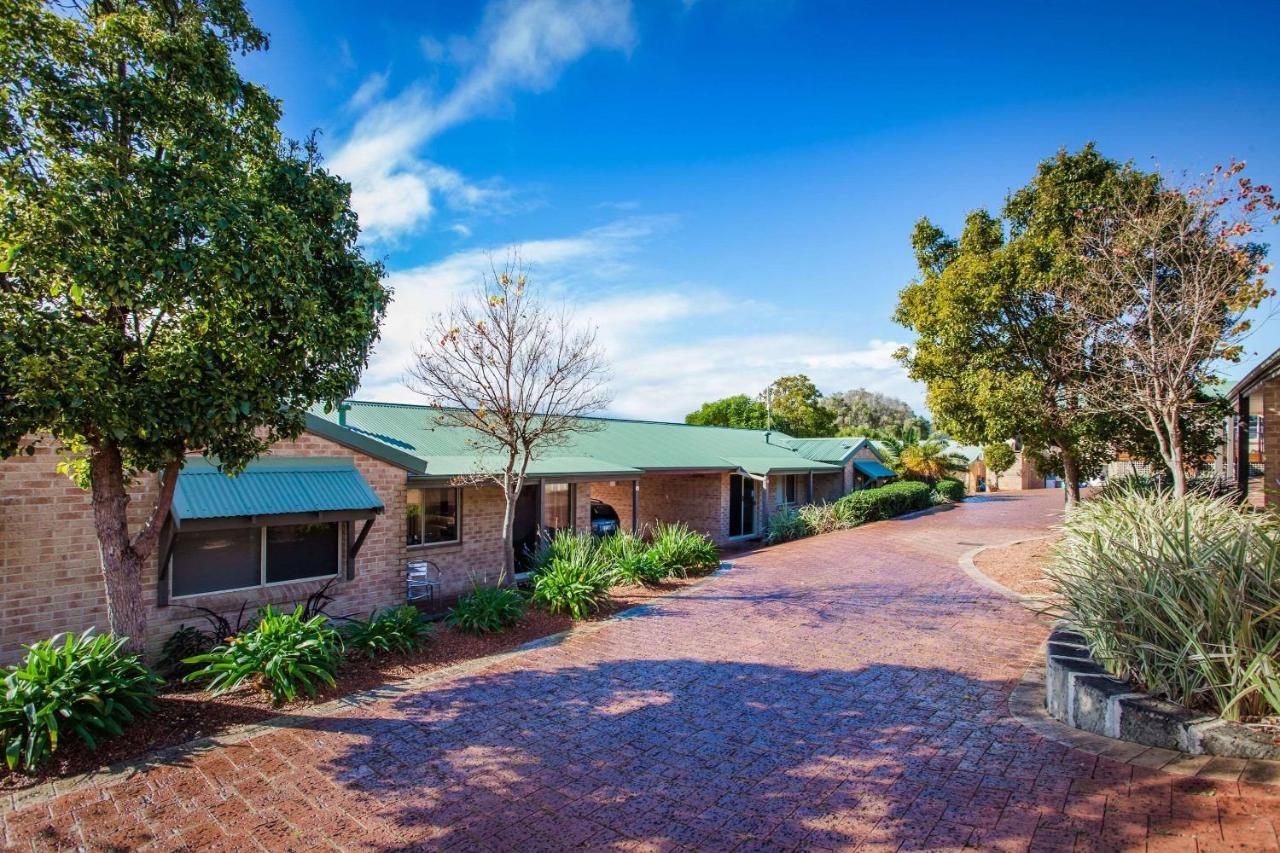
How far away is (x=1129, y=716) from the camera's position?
4.82 meters

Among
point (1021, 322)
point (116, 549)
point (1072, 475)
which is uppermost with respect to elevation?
point (1021, 322)

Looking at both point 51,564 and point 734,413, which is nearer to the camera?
point 51,564

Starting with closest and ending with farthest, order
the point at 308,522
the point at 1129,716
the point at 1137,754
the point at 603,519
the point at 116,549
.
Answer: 1. the point at 1137,754
2. the point at 1129,716
3. the point at 116,549
4. the point at 308,522
5. the point at 603,519

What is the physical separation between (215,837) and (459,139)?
1047 cm

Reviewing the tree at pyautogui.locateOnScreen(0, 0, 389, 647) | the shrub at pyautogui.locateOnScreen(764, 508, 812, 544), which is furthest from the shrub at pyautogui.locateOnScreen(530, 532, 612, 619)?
the shrub at pyautogui.locateOnScreen(764, 508, 812, 544)

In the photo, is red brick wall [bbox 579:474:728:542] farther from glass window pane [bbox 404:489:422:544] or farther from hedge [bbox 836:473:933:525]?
glass window pane [bbox 404:489:422:544]

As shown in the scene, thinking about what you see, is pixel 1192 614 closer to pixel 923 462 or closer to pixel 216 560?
pixel 216 560

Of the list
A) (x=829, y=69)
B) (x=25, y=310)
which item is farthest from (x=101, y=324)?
(x=829, y=69)

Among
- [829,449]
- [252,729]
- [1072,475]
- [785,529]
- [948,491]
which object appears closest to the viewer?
[252,729]

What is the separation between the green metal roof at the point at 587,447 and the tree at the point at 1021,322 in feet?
23.8

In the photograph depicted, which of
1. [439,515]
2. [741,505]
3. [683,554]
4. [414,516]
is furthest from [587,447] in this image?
[741,505]

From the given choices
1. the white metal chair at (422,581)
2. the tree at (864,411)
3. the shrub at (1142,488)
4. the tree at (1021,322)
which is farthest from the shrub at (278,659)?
the tree at (864,411)

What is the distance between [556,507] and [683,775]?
36.0 feet

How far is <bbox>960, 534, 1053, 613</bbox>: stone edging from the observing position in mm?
9866
